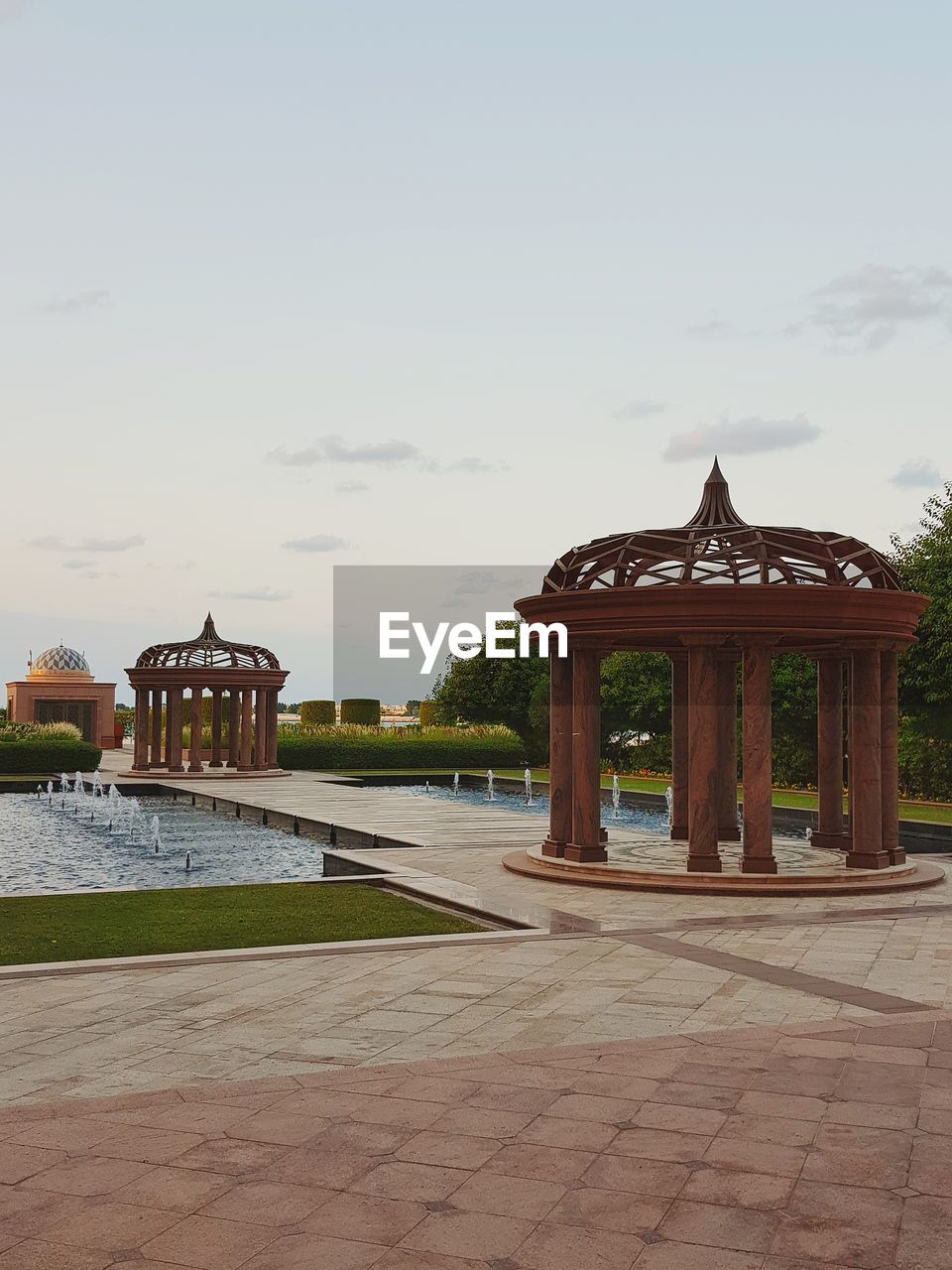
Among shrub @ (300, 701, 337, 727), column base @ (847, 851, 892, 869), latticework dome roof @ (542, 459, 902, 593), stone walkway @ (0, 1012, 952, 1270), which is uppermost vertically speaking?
latticework dome roof @ (542, 459, 902, 593)

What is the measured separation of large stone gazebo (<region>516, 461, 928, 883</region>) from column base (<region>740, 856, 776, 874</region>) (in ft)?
0.04

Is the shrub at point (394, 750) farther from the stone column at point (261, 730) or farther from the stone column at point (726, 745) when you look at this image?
the stone column at point (726, 745)

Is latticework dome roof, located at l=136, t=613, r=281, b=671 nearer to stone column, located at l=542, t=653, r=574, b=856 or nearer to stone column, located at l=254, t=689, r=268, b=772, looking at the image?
stone column, located at l=254, t=689, r=268, b=772

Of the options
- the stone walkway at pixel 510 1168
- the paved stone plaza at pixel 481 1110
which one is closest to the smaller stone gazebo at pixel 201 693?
the paved stone plaza at pixel 481 1110

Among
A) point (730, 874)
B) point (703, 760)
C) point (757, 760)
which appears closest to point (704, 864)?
point (730, 874)

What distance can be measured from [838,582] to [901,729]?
1546cm

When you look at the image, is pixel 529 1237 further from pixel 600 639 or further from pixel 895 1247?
pixel 600 639

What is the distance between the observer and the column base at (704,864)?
51.6 feet

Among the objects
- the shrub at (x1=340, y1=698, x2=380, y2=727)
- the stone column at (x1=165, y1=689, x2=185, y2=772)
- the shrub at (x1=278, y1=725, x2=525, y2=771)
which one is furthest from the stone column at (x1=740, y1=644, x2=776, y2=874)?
the shrub at (x1=340, y1=698, x2=380, y2=727)

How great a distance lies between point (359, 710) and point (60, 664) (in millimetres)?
16497

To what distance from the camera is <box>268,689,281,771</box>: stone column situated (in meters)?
41.7

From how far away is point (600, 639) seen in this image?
17.0 meters

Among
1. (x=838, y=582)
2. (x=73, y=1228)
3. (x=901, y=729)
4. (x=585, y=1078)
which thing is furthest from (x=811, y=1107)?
(x=901, y=729)

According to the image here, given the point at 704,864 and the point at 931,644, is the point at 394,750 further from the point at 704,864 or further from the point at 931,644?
the point at 704,864
